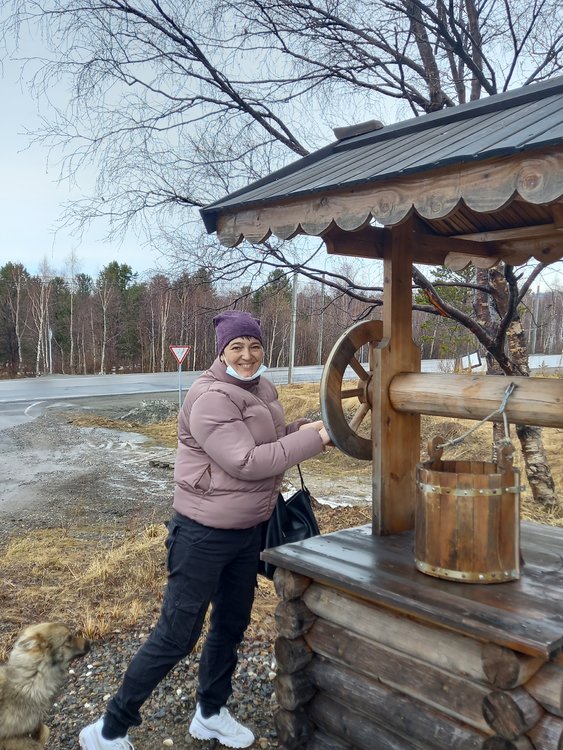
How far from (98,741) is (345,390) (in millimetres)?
1929

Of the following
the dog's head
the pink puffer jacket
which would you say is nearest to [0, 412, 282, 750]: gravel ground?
the dog's head

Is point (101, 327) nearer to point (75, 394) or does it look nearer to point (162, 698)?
point (75, 394)

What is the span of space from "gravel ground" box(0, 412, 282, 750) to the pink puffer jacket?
124 cm

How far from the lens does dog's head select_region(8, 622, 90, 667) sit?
298cm

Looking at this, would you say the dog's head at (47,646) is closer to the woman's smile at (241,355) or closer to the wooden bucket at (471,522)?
the woman's smile at (241,355)

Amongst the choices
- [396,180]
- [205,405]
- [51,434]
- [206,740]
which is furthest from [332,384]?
[51,434]

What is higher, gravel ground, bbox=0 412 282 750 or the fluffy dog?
the fluffy dog

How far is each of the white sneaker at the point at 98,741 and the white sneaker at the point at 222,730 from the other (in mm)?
371

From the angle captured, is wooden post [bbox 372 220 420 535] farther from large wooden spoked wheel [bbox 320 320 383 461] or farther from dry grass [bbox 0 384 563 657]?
dry grass [bbox 0 384 563 657]

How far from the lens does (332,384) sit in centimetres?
302

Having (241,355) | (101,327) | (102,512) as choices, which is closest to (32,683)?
(241,355)

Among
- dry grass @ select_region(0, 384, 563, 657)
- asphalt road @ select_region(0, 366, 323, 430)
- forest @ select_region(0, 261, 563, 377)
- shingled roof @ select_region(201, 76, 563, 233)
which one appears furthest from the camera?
forest @ select_region(0, 261, 563, 377)

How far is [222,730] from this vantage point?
118 inches

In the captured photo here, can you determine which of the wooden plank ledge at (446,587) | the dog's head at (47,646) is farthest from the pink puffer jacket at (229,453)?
the dog's head at (47,646)
